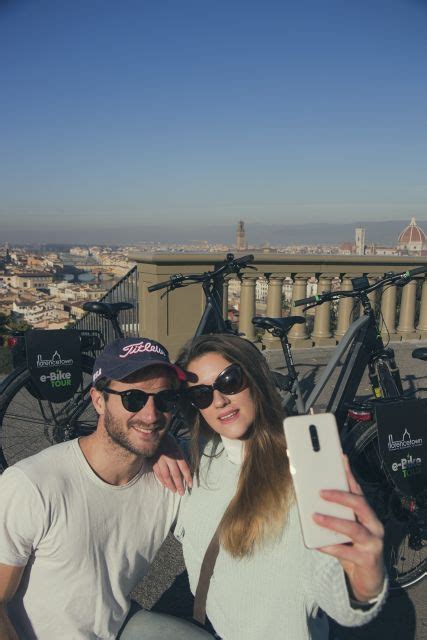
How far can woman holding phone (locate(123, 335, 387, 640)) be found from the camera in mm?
1308

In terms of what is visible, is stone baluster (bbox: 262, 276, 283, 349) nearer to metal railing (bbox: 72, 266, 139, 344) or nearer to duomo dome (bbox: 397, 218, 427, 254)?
metal railing (bbox: 72, 266, 139, 344)

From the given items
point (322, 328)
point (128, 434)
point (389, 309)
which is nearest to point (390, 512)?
point (128, 434)

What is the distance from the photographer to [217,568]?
5.61ft

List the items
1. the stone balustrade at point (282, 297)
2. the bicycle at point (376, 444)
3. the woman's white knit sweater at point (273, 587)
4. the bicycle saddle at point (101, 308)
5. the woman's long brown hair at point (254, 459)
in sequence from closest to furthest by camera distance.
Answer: the woman's white knit sweater at point (273, 587) → the woman's long brown hair at point (254, 459) → the bicycle at point (376, 444) → the bicycle saddle at point (101, 308) → the stone balustrade at point (282, 297)

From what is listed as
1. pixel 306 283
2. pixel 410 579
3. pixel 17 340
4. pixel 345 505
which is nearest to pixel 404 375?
pixel 306 283

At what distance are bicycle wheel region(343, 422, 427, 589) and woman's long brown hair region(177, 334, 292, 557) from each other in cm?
113

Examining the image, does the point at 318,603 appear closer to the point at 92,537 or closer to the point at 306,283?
the point at 92,537

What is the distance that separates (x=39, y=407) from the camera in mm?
4180

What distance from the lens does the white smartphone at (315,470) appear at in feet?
3.92

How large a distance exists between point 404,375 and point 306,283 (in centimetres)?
175

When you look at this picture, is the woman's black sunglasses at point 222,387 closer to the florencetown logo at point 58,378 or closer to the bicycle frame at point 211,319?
the florencetown logo at point 58,378

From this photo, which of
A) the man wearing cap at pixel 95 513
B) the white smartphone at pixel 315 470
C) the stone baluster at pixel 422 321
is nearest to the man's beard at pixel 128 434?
the man wearing cap at pixel 95 513

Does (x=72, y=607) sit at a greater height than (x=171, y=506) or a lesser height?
lesser

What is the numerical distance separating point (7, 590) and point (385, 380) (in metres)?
2.38
